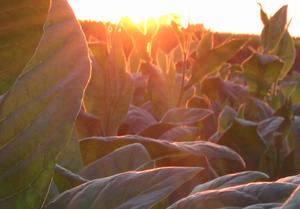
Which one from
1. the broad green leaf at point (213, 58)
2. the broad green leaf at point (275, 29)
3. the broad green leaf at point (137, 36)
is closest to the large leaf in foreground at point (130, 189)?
the broad green leaf at point (213, 58)

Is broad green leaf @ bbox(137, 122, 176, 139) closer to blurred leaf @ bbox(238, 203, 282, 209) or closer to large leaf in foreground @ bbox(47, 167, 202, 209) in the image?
large leaf in foreground @ bbox(47, 167, 202, 209)

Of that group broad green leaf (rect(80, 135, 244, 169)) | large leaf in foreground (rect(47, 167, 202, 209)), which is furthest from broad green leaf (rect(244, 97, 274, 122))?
large leaf in foreground (rect(47, 167, 202, 209))

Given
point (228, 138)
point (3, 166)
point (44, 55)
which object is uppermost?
point (44, 55)

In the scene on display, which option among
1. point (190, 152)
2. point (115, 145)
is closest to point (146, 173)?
point (190, 152)

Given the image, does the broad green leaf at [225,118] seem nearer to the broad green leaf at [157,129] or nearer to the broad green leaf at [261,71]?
the broad green leaf at [157,129]

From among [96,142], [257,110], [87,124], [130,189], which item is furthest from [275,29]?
[130,189]

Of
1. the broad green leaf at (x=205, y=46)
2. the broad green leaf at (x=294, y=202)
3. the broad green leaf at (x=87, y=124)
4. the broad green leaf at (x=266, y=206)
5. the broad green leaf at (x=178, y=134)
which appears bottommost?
the broad green leaf at (x=178, y=134)

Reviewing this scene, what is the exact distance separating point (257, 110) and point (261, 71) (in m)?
0.31

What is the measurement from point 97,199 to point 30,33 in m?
0.24

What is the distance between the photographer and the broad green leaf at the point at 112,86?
5.21ft

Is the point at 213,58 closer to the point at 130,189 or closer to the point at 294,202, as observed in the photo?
the point at 130,189

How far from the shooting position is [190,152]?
1.00 m

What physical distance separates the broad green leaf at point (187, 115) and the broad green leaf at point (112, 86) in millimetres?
193

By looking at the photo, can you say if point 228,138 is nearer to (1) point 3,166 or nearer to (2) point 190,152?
(2) point 190,152
